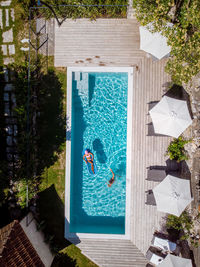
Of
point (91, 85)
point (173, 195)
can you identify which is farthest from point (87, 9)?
point (173, 195)

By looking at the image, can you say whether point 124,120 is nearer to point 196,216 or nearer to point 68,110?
point 68,110

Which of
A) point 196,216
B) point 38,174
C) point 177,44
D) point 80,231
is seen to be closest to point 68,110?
point 38,174

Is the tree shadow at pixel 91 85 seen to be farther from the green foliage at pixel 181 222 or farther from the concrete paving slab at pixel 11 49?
the green foliage at pixel 181 222

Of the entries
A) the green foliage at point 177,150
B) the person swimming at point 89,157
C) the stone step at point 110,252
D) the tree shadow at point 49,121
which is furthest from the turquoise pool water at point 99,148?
the green foliage at point 177,150

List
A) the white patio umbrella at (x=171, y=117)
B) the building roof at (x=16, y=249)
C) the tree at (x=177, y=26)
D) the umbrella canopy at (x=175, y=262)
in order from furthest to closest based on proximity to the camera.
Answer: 1. the umbrella canopy at (x=175, y=262)
2. the white patio umbrella at (x=171, y=117)
3. the building roof at (x=16, y=249)
4. the tree at (x=177, y=26)

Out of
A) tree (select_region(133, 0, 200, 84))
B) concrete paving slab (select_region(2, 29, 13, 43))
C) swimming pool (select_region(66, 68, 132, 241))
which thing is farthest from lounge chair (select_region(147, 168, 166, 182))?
concrete paving slab (select_region(2, 29, 13, 43))

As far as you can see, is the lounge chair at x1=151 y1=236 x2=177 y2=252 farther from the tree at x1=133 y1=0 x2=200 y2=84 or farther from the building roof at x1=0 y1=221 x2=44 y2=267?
the tree at x1=133 y1=0 x2=200 y2=84

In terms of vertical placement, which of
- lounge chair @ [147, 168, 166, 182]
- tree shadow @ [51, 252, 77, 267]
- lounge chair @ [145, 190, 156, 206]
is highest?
lounge chair @ [147, 168, 166, 182]
